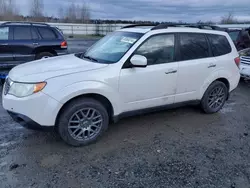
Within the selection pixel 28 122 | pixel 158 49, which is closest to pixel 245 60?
pixel 158 49

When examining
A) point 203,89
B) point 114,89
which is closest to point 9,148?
point 114,89

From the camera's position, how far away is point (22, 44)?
728 centimetres

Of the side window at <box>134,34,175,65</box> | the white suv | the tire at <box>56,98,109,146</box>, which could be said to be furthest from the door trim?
the side window at <box>134,34,175,65</box>

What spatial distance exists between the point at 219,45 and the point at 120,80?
2446 mm

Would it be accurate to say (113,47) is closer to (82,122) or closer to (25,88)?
(82,122)

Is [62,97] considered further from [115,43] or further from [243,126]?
[243,126]

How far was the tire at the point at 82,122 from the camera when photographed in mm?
3084

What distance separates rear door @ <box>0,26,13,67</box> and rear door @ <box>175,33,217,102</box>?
591 cm

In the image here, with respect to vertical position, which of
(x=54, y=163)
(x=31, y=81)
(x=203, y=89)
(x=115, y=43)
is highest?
(x=115, y=43)

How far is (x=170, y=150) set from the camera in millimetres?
3295

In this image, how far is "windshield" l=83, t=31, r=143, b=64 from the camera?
352 cm

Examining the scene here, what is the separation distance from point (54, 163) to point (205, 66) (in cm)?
317

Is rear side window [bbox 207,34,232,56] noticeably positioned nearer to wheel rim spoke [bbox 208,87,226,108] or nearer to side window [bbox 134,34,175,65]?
wheel rim spoke [bbox 208,87,226,108]

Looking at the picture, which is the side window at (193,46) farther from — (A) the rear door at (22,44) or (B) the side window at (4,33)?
(B) the side window at (4,33)
